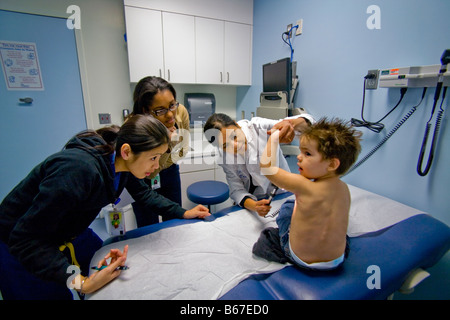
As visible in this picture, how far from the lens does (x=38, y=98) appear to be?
2.21 meters

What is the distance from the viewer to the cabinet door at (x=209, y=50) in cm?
245

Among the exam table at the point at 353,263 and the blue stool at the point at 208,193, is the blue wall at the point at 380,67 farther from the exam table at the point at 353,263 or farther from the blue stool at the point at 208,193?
the blue stool at the point at 208,193

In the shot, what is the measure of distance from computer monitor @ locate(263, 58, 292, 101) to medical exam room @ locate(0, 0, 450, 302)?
19 millimetres

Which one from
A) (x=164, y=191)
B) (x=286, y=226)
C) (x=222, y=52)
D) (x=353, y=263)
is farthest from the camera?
(x=222, y=52)

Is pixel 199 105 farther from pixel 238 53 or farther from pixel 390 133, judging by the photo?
pixel 390 133

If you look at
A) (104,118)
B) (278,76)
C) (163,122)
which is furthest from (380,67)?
(104,118)

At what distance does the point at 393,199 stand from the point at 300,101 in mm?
1128

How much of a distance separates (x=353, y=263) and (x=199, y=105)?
2296mm

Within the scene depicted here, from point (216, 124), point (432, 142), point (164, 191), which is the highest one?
point (216, 124)

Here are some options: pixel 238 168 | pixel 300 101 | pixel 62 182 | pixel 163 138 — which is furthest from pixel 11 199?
pixel 300 101

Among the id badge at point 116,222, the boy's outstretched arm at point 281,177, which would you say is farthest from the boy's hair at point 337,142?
the id badge at point 116,222

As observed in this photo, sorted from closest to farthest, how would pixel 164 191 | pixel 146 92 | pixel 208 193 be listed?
pixel 146 92
pixel 164 191
pixel 208 193

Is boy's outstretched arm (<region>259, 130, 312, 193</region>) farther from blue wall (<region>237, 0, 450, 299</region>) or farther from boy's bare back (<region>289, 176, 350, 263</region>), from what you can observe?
blue wall (<region>237, 0, 450, 299</region>)
